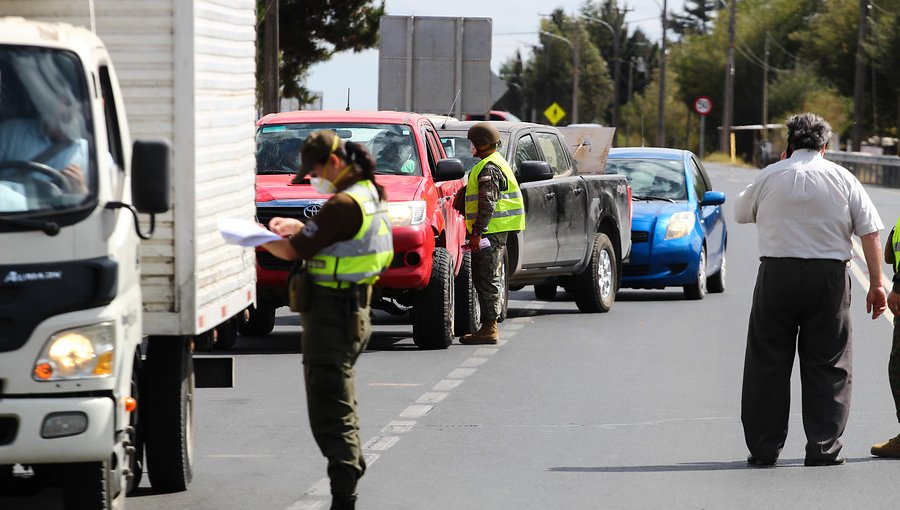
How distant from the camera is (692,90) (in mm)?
121312

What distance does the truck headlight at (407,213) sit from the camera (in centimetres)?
1467

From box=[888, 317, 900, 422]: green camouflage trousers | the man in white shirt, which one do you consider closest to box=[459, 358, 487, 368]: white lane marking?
box=[888, 317, 900, 422]: green camouflage trousers

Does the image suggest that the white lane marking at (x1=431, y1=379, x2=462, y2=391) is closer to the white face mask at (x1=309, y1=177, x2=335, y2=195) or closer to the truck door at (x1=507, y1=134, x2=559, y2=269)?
the truck door at (x1=507, y1=134, x2=559, y2=269)

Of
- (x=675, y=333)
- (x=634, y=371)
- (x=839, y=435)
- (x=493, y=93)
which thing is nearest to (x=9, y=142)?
(x=839, y=435)

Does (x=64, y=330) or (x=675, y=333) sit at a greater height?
(x=64, y=330)

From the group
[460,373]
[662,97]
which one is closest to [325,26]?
[460,373]

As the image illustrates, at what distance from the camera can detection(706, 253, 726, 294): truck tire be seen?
21891 mm

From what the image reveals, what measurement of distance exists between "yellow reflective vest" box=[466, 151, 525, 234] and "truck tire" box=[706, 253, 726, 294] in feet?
21.4

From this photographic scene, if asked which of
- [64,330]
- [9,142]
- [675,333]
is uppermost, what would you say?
[9,142]

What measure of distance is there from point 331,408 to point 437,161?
823 cm

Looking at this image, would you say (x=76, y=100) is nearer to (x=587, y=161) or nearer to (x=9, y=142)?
(x=9, y=142)

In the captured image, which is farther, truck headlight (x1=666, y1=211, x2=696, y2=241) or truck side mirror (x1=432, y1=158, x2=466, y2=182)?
truck headlight (x1=666, y1=211, x2=696, y2=241)

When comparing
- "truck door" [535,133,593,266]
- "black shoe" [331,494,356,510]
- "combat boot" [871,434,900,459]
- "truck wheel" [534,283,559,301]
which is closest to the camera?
"black shoe" [331,494,356,510]

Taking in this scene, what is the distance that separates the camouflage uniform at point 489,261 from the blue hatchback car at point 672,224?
4.69m
